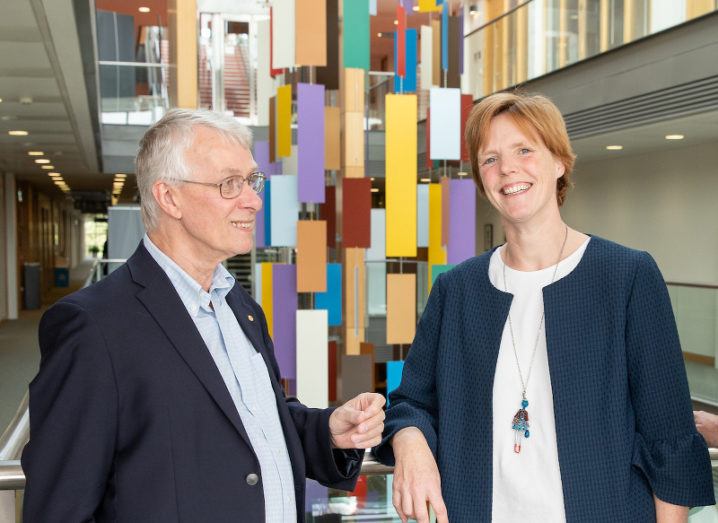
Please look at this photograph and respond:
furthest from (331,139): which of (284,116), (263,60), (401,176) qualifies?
(263,60)

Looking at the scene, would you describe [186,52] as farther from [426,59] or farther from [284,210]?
[426,59]

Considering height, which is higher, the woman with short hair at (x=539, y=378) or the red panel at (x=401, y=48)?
the red panel at (x=401, y=48)

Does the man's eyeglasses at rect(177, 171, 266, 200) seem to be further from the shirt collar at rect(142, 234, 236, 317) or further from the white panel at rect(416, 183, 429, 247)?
the white panel at rect(416, 183, 429, 247)

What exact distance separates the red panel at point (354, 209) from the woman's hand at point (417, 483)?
552 centimetres

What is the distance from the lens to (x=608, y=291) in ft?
5.30

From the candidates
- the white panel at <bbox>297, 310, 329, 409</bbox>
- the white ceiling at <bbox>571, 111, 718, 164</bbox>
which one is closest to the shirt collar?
the white panel at <bbox>297, 310, 329, 409</bbox>

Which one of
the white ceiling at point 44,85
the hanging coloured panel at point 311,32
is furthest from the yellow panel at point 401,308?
the white ceiling at point 44,85

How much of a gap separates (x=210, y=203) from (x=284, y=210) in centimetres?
548

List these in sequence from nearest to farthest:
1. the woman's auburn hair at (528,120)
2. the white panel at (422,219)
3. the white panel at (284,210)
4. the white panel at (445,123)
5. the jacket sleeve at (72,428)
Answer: the jacket sleeve at (72,428), the woman's auburn hair at (528,120), the white panel at (284,210), the white panel at (445,123), the white panel at (422,219)

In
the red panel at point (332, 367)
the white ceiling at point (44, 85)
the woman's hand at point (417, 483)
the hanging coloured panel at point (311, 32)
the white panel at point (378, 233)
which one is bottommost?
the red panel at point (332, 367)

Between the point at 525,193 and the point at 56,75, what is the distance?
273 inches

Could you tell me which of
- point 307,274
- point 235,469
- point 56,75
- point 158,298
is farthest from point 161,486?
point 56,75

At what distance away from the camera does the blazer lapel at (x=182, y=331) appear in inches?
58.7

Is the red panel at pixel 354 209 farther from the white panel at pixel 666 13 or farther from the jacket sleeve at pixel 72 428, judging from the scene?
the jacket sleeve at pixel 72 428
